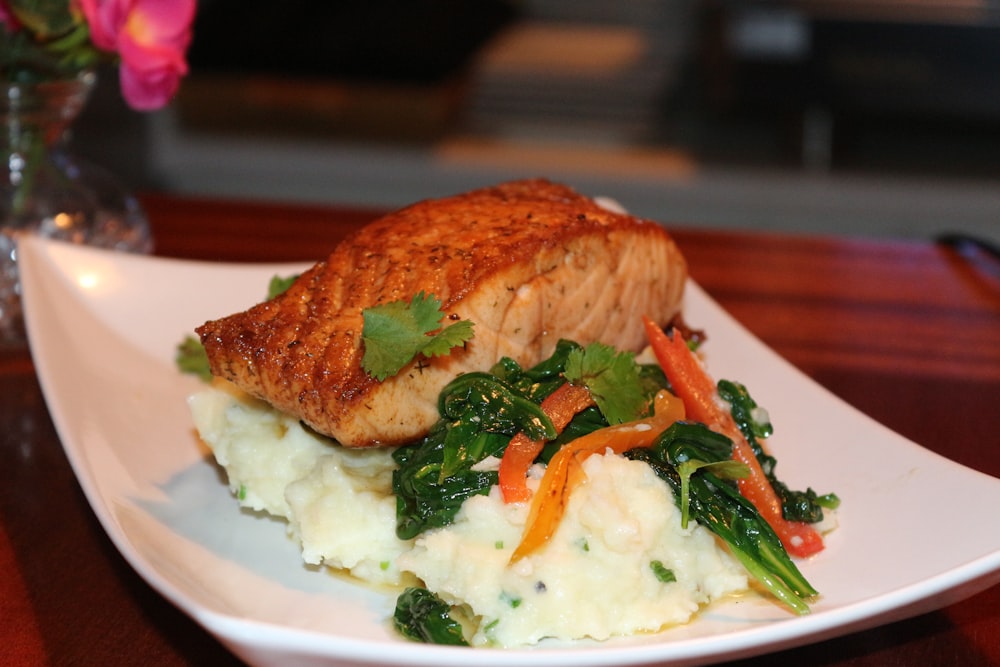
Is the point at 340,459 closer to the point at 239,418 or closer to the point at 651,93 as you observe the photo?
the point at 239,418

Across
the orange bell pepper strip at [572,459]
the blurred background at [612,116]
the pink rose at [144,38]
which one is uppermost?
the pink rose at [144,38]

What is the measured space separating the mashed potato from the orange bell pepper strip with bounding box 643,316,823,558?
18 centimetres

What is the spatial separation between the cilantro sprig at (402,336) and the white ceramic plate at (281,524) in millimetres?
518

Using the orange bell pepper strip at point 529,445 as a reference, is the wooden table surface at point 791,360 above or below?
below

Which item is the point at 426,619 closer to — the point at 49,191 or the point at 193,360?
the point at 193,360

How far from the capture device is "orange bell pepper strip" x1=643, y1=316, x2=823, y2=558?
8.33 ft

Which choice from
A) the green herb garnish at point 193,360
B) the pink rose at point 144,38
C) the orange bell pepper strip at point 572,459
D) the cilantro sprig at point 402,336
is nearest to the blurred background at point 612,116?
the pink rose at point 144,38

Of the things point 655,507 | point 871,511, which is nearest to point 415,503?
point 655,507

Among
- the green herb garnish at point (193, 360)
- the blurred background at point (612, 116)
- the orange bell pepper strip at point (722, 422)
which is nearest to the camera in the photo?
the orange bell pepper strip at point (722, 422)

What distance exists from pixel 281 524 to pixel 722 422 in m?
1.15

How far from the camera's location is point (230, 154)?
8516 mm

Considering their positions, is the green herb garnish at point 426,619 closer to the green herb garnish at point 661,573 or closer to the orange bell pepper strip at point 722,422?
the green herb garnish at point 661,573

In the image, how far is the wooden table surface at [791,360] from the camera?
2326 millimetres

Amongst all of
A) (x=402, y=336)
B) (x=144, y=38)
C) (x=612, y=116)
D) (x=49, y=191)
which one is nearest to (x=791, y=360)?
(x=402, y=336)
